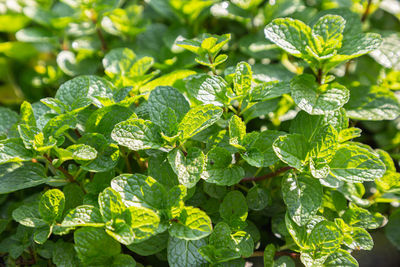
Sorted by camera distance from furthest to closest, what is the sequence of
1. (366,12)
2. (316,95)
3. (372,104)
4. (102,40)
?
1. (102,40)
2. (366,12)
3. (372,104)
4. (316,95)

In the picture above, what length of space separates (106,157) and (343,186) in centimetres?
65

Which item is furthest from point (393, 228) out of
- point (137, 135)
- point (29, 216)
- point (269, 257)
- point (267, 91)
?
point (29, 216)

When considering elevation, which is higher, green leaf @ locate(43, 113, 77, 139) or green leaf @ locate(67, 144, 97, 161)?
green leaf @ locate(43, 113, 77, 139)

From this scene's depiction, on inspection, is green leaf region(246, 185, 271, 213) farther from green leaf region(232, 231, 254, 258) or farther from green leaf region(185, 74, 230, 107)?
green leaf region(185, 74, 230, 107)

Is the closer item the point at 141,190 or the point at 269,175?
the point at 141,190

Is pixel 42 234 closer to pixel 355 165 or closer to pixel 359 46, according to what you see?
pixel 355 165

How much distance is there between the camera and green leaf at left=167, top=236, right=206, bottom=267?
0.92 metres

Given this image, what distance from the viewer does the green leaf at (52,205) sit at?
3.10ft

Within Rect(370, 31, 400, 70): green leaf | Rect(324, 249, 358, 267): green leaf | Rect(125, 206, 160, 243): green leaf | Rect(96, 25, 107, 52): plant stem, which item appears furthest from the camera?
Rect(96, 25, 107, 52): plant stem

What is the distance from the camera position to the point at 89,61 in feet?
5.16

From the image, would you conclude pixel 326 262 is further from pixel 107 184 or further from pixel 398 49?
pixel 398 49

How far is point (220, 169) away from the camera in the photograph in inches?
38.1

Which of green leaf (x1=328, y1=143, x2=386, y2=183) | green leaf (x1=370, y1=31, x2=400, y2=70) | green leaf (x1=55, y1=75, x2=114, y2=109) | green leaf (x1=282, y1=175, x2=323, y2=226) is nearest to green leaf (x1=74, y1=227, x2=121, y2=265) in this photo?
green leaf (x1=55, y1=75, x2=114, y2=109)

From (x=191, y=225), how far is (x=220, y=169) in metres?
0.17
